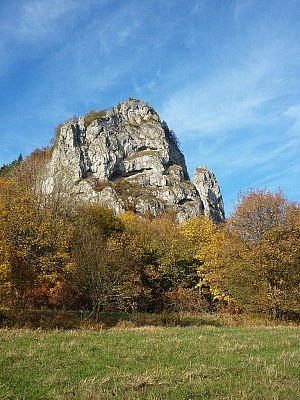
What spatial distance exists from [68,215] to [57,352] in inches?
1250

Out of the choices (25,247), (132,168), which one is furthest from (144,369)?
(132,168)

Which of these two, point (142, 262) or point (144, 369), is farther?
point (142, 262)

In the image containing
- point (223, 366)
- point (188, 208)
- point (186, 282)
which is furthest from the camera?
point (188, 208)

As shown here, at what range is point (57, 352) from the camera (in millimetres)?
14023

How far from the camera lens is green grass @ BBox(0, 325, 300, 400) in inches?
352

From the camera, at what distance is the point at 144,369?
1148 cm

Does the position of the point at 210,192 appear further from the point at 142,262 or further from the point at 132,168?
the point at 142,262

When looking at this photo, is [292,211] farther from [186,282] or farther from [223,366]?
[223,366]

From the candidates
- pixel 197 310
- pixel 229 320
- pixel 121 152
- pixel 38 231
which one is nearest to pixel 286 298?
pixel 229 320

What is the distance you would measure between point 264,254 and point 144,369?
24.8 m

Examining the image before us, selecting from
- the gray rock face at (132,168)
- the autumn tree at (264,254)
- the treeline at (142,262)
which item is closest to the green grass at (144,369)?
the treeline at (142,262)

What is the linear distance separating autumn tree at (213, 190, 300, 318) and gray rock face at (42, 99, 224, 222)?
231 ft

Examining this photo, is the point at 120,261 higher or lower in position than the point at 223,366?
higher

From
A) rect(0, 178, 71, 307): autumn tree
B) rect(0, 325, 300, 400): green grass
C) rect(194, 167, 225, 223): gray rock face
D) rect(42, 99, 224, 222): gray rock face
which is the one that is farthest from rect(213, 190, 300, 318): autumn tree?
rect(194, 167, 225, 223): gray rock face
